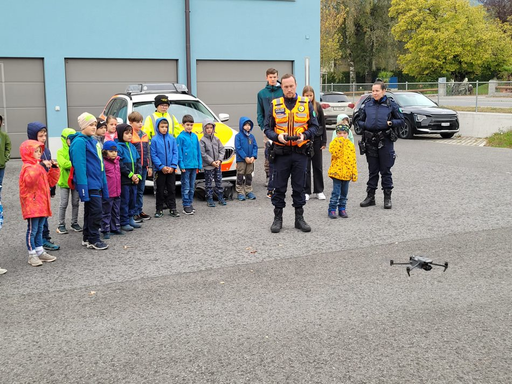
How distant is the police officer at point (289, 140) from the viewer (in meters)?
7.89

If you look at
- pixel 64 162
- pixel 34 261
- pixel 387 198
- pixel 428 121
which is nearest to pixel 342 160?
pixel 387 198

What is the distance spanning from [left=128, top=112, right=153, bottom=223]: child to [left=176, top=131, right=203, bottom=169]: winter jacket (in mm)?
576

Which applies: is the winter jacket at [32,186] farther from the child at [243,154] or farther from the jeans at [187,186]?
the child at [243,154]

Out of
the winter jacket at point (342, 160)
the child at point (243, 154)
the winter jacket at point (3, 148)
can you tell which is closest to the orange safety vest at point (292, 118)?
the winter jacket at point (342, 160)

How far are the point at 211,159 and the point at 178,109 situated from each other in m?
2.28

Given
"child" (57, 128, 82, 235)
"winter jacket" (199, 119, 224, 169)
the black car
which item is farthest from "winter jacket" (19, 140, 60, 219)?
the black car

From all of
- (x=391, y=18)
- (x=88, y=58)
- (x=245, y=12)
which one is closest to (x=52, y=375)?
(x=88, y=58)

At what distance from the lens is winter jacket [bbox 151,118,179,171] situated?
9.13 metres

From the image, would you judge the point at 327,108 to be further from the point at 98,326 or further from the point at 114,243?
the point at 98,326

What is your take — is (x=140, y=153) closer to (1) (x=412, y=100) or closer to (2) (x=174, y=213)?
(2) (x=174, y=213)

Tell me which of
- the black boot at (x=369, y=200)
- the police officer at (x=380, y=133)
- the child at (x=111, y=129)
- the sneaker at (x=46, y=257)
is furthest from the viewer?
the black boot at (x=369, y=200)

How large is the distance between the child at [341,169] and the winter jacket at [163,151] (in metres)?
2.30

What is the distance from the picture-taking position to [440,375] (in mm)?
4023

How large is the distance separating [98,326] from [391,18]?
208 feet
